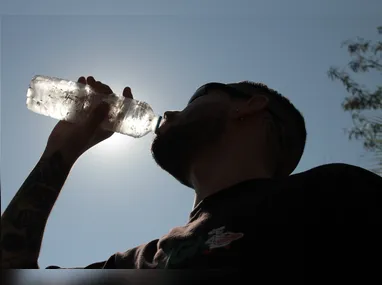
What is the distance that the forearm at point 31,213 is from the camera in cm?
199

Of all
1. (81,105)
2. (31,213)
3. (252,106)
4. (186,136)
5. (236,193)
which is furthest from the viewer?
(81,105)

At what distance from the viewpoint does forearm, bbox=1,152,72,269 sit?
1991mm

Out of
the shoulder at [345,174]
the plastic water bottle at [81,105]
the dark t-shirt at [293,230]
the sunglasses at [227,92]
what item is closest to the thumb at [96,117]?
the plastic water bottle at [81,105]

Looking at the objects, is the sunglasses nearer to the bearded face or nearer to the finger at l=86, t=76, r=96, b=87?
the bearded face

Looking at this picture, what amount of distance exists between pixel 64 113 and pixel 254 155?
4.53 feet

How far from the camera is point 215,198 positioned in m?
1.90

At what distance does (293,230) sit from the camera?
1.46m

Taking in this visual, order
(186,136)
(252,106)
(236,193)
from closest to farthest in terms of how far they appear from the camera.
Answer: (236,193), (186,136), (252,106)

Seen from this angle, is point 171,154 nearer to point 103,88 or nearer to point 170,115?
point 170,115

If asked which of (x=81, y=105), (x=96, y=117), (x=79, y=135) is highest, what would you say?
(x=81, y=105)

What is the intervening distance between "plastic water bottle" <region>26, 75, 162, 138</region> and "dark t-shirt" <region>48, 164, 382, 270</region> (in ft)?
3.73

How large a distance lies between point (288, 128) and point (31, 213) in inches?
56.6

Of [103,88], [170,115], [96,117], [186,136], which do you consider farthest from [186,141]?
[103,88]

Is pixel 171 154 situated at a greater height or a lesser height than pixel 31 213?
greater
